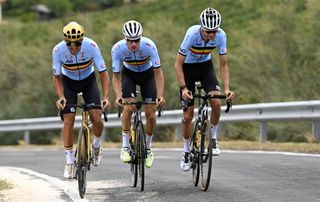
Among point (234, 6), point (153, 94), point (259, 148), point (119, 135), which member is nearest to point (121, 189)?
point (153, 94)

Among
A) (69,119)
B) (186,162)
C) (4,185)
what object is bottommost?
(4,185)

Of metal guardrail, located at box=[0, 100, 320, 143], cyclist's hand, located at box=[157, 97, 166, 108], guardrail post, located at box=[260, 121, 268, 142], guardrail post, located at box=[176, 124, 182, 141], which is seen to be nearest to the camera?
cyclist's hand, located at box=[157, 97, 166, 108]

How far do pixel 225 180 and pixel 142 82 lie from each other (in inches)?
68.7

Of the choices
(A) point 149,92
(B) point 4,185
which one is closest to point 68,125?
(A) point 149,92

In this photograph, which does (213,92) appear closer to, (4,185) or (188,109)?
(188,109)

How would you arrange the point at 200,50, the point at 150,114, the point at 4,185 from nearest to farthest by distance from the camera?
the point at 200,50
the point at 150,114
the point at 4,185

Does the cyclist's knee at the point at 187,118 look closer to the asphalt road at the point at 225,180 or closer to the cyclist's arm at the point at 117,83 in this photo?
the asphalt road at the point at 225,180

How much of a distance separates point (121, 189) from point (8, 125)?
16.4m

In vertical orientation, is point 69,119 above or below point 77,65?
below

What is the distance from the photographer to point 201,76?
1052 cm

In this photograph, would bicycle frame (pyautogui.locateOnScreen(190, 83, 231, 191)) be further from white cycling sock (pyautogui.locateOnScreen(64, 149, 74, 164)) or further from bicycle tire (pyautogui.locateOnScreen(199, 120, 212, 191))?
white cycling sock (pyautogui.locateOnScreen(64, 149, 74, 164))

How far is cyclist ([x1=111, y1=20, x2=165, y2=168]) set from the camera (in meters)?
10.2

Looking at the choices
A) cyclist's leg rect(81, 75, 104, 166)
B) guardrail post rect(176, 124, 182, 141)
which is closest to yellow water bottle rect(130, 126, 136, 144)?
cyclist's leg rect(81, 75, 104, 166)

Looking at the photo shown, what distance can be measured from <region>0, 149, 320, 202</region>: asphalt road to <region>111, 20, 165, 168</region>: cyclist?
64cm
